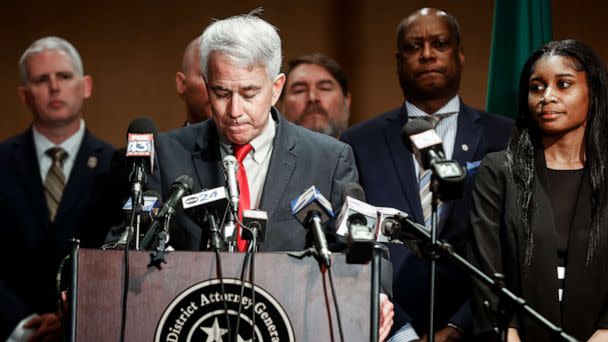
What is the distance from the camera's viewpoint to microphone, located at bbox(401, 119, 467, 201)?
2.18 meters

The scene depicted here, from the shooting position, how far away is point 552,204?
3016mm

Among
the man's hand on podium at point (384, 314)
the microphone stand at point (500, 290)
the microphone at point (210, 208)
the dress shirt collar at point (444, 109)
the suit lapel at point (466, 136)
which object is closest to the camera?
the microphone stand at point (500, 290)

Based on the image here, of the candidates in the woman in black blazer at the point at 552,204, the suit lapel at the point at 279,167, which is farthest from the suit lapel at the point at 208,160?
the woman in black blazer at the point at 552,204

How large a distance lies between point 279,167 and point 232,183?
60cm

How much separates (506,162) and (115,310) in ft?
5.04

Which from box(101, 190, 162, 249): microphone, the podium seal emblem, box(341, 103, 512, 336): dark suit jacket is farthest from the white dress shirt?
box(341, 103, 512, 336): dark suit jacket

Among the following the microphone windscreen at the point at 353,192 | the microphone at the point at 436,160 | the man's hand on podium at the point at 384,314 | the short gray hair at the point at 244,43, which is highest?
the short gray hair at the point at 244,43

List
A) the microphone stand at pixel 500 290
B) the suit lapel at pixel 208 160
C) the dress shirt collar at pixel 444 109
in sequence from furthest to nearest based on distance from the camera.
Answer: the dress shirt collar at pixel 444 109
the suit lapel at pixel 208 160
the microphone stand at pixel 500 290

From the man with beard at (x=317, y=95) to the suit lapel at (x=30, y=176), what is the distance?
1.33m

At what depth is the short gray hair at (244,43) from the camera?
274cm

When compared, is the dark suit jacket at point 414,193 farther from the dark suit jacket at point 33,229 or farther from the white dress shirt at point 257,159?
the dark suit jacket at point 33,229

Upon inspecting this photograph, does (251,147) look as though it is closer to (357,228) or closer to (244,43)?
(244,43)

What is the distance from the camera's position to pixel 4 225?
4.18 m

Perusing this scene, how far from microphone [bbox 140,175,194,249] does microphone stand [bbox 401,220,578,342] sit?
58 centimetres
